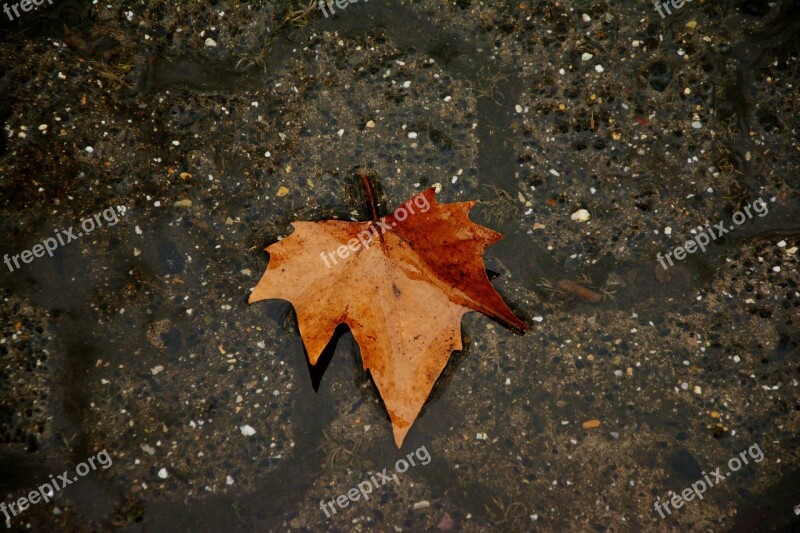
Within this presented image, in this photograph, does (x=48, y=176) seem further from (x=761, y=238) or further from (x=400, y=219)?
(x=761, y=238)

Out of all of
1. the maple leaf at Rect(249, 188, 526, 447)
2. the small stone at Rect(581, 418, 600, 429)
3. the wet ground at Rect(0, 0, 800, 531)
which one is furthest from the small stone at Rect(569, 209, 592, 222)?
the small stone at Rect(581, 418, 600, 429)

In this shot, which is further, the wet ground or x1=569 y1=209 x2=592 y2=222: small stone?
x1=569 y1=209 x2=592 y2=222: small stone

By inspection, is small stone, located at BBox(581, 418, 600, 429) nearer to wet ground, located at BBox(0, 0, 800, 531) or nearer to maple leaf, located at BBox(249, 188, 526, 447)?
wet ground, located at BBox(0, 0, 800, 531)

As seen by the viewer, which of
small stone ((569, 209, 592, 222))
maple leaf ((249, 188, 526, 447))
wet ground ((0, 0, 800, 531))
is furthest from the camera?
small stone ((569, 209, 592, 222))

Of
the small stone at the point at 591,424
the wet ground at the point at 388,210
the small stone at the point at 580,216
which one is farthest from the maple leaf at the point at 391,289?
the small stone at the point at 591,424

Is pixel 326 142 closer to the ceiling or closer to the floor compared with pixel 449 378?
closer to the ceiling

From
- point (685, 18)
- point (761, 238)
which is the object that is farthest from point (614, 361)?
point (685, 18)
